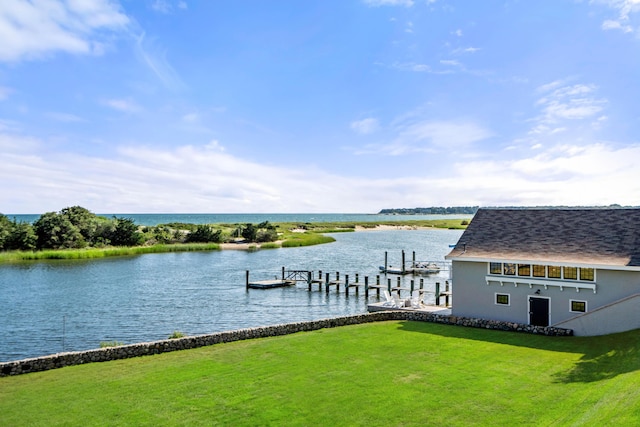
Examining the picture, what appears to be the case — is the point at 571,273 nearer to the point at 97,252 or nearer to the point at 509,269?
the point at 509,269

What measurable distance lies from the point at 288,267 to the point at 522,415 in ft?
168

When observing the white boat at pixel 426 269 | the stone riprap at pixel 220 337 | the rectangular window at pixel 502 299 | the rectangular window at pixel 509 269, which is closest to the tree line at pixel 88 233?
the white boat at pixel 426 269

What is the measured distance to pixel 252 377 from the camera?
15.2 meters

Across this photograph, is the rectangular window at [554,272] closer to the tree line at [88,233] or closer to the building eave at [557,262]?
the building eave at [557,262]

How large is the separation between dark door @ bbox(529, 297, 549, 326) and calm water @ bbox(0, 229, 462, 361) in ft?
52.4

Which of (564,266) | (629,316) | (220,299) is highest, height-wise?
(564,266)

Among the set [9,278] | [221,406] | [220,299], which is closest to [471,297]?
[221,406]

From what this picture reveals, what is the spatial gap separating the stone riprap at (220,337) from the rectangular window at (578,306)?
1509 mm

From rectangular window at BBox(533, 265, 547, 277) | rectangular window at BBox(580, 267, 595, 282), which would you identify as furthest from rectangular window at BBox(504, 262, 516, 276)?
rectangular window at BBox(580, 267, 595, 282)

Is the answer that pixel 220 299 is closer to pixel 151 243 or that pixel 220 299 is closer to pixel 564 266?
pixel 564 266

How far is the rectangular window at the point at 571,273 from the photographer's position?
2225 centimetres

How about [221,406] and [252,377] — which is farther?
[252,377]

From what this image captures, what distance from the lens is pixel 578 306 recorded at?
22156 mm

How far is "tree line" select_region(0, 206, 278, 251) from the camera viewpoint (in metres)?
70.3
